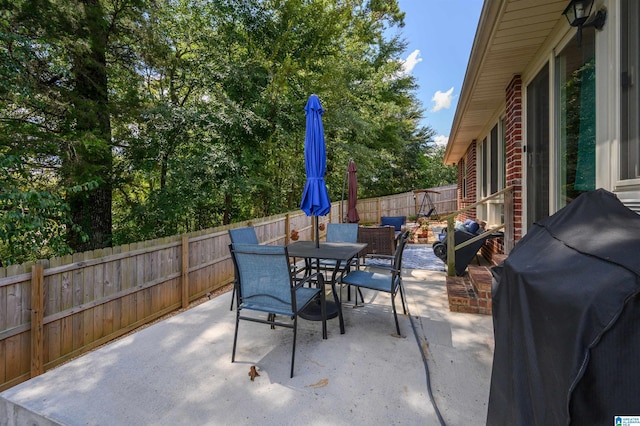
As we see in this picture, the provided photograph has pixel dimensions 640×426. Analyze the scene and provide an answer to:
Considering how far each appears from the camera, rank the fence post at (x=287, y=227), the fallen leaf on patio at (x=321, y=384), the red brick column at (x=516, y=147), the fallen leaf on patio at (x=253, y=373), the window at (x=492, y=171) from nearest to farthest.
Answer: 1. the fallen leaf on patio at (x=321, y=384)
2. the fallen leaf on patio at (x=253, y=373)
3. the red brick column at (x=516, y=147)
4. the window at (x=492, y=171)
5. the fence post at (x=287, y=227)

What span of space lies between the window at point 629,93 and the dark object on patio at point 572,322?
736 millimetres

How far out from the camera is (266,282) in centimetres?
260

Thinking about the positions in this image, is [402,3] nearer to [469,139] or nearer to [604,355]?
[469,139]

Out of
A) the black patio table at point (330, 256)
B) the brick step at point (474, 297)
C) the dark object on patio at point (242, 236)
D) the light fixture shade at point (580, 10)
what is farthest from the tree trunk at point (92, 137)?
the light fixture shade at point (580, 10)

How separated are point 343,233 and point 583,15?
342cm

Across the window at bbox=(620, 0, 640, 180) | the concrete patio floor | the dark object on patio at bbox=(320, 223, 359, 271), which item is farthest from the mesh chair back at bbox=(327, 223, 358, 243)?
the window at bbox=(620, 0, 640, 180)

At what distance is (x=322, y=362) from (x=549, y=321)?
1.95m

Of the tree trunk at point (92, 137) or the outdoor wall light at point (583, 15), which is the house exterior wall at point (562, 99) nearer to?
the outdoor wall light at point (583, 15)

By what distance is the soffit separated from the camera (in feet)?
8.12

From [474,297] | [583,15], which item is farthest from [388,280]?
[583,15]

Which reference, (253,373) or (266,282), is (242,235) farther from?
(253,373)

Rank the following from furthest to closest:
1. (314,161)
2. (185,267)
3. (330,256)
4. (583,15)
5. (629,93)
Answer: (185,267) → (314,161) → (330,256) → (583,15) → (629,93)

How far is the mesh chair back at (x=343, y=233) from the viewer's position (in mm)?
4602

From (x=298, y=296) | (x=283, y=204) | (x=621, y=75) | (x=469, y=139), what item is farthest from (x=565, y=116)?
(x=283, y=204)
